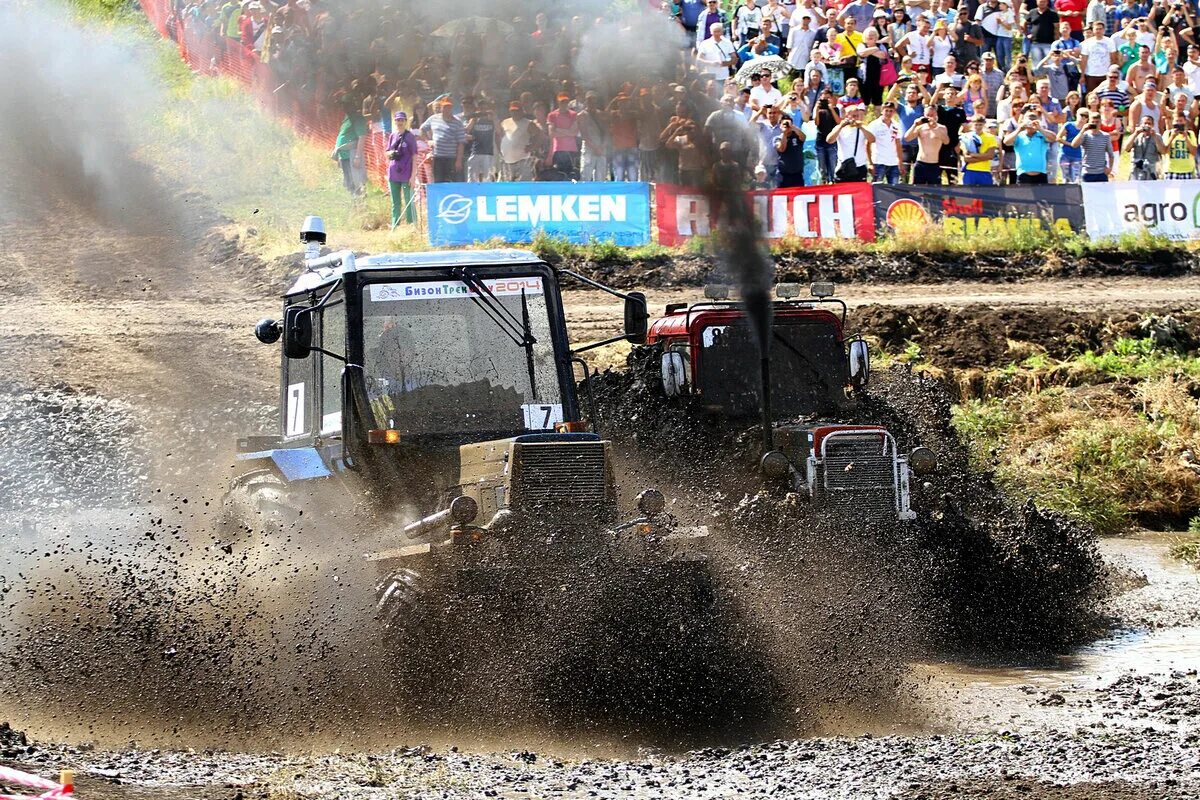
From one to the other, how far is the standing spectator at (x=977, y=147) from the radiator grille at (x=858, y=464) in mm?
11158

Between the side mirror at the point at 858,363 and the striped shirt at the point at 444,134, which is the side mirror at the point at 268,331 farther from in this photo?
the striped shirt at the point at 444,134

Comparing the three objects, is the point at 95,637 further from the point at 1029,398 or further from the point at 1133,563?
the point at 1029,398

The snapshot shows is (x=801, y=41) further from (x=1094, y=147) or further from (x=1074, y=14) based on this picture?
(x=1074, y=14)

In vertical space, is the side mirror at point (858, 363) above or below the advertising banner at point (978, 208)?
below

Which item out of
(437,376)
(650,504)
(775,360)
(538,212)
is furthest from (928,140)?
(650,504)

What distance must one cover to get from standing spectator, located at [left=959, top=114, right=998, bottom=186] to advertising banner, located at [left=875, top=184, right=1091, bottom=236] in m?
0.31

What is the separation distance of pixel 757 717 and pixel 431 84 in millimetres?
7012

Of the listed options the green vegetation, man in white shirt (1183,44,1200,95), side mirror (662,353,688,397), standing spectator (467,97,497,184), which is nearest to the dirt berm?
side mirror (662,353,688,397)

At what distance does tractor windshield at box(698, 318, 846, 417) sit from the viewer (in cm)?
1209

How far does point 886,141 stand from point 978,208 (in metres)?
1.98

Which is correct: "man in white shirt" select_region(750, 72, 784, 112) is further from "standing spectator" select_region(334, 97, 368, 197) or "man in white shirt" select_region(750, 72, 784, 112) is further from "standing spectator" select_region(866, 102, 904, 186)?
"standing spectator" select_region(334, 97, 368, 197)

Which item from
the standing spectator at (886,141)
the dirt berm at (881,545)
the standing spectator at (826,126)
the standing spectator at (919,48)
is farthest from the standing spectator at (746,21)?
the dirt berm at (881,545)

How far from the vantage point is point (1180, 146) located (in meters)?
20.5

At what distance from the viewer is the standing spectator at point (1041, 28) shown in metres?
21.9
